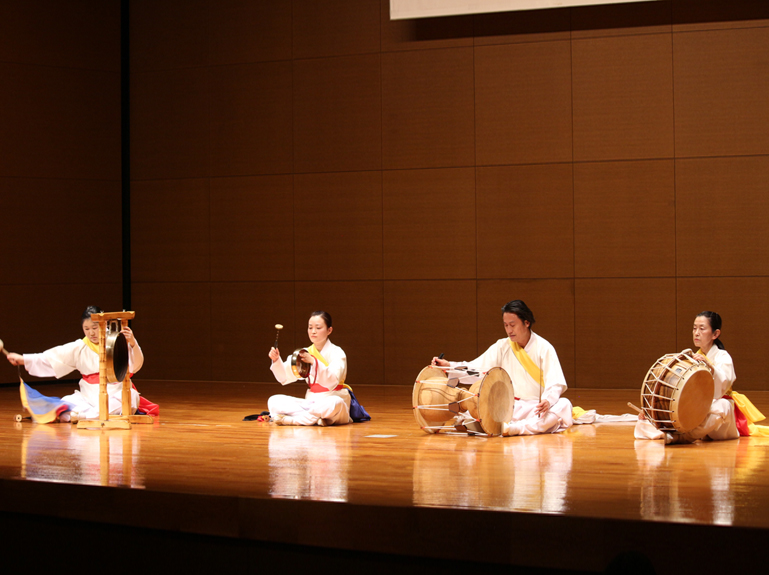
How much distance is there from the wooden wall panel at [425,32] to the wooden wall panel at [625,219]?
1680mm

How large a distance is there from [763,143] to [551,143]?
1.78 m

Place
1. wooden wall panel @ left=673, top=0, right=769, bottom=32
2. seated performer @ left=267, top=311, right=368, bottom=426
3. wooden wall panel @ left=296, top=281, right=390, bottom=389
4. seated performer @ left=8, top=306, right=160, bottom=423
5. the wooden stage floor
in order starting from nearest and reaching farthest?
the wooden stage floor < seated performer @ left=267, top=311, right=368, bottom=426 < seated performer @ left=8, top=306, right=160, bottom=423 < wooden wall panel @ left=673, top=0, right=769, bottom=32 < wooden wall panel @ left=296, top=281, right=390, bottom=389

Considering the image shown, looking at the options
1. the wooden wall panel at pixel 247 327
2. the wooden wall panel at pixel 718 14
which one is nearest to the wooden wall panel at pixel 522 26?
the wooden wall panel at pixel 718 14

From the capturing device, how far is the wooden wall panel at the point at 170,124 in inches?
339

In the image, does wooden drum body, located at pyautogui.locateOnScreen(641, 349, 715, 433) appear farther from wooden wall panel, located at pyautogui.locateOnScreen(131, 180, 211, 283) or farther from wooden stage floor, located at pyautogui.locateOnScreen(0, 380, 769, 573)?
wooden wall panel, located at pyautogui.locateOnScreen(131, 180, 211, 283)

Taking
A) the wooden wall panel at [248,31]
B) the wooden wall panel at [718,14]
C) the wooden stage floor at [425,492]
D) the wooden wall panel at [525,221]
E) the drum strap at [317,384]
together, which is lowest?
the wooden stage floor at [425,492]

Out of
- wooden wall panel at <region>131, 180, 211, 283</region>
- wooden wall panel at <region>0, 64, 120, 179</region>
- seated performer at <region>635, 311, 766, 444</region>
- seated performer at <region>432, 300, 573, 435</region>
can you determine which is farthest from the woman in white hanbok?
wooden wall panel at <region>0, 64, 120, 179</region>

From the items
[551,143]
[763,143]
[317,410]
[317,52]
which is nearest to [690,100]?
[763,143]

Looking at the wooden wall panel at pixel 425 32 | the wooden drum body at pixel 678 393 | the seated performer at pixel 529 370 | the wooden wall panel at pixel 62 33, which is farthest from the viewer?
the wooden wall panel at pixel 62 33

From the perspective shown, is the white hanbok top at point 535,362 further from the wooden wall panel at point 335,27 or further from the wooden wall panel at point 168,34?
the wooden wall panel at point 168,34

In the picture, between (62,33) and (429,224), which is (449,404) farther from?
(62,33)

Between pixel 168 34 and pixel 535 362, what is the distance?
220 inches

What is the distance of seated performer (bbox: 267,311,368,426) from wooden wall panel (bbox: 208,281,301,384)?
2.72 m

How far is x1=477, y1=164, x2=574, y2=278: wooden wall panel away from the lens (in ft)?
25.1
